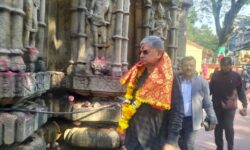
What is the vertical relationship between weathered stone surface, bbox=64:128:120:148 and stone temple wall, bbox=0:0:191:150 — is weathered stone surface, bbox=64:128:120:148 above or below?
below

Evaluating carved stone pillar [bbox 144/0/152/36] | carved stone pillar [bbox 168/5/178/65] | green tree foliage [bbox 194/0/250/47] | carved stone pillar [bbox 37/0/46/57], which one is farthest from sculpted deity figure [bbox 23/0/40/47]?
green tree foliage [bbox 194/0/250/47]

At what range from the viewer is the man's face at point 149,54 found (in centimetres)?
334

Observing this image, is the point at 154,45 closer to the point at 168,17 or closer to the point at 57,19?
the point at 57,19

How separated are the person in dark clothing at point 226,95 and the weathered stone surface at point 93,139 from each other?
191 cm

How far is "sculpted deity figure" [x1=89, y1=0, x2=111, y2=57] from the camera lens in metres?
6.47

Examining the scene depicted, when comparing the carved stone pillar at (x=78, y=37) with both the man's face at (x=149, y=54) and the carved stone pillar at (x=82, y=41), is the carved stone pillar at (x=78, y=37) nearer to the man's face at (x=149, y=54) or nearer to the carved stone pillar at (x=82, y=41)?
the carved stone pillar at (x=82, y=41)

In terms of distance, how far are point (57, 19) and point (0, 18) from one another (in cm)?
278

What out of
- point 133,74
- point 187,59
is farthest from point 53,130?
point 133,74

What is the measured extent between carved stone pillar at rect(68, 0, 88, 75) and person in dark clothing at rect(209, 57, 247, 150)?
241 centimetres

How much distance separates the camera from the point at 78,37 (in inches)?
252

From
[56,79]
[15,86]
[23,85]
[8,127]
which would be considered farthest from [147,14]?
[8,127]

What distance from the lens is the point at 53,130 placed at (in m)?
6.29

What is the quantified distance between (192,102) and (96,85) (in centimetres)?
183

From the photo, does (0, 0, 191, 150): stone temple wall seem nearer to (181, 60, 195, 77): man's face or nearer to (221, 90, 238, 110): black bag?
(181, 60, 195, 77): man's face
